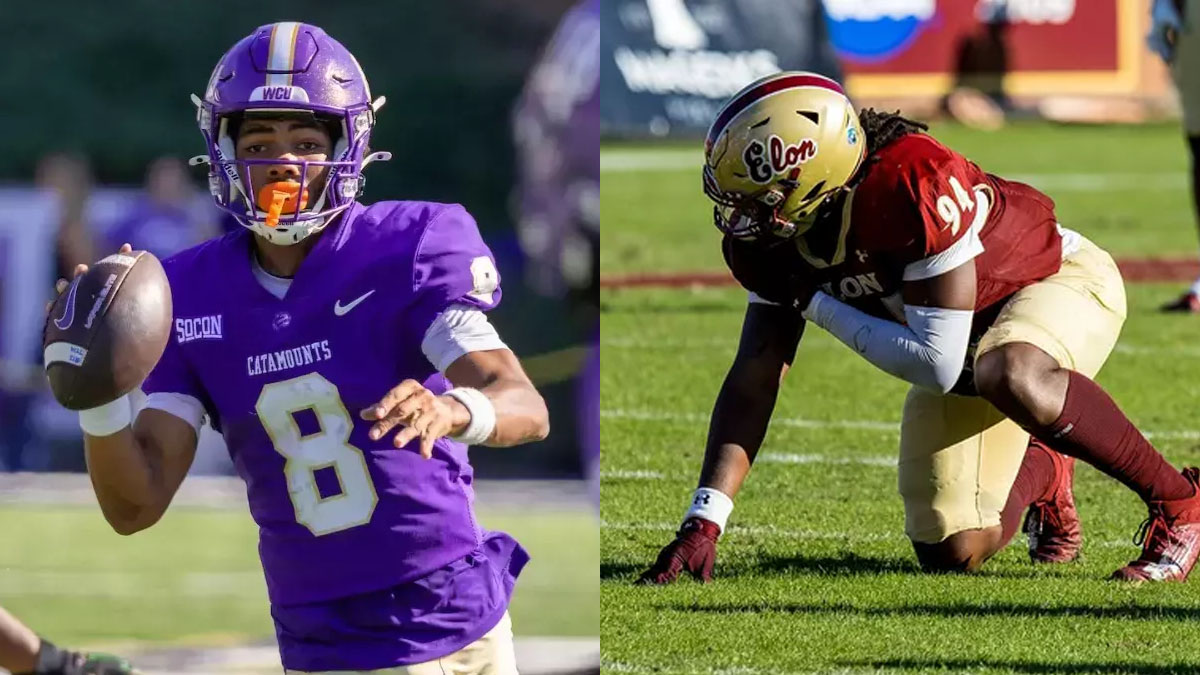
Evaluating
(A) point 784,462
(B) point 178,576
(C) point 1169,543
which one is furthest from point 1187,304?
(B) point 178,576

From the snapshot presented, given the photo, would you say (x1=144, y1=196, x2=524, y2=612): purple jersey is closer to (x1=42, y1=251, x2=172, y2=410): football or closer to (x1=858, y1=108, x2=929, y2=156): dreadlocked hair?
(x1=42, y1=251, x2=172, y2=410): football

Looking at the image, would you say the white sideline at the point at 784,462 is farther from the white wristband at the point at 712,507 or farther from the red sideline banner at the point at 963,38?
the red sideline banner at the point at 963,38

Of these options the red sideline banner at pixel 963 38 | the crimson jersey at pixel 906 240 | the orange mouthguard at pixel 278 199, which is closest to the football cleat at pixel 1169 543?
the crimson jersey at pixel 906 240

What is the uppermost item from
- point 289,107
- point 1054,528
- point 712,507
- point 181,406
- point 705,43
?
point 289,107

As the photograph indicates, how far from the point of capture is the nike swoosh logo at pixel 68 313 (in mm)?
2882

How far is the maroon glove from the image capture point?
442 centimetres

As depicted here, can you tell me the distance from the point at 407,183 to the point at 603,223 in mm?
1931

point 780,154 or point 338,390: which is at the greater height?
point 780,154

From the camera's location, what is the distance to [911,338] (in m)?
4.27

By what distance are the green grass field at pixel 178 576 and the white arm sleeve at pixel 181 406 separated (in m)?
3.11

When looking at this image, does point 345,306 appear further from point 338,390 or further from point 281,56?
point 281,56

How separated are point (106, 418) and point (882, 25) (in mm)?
16543

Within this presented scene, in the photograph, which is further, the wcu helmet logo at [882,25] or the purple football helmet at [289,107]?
the wcu helmet logo at [882,25]

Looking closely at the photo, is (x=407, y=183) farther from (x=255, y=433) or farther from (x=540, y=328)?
(x=255, y=433)
